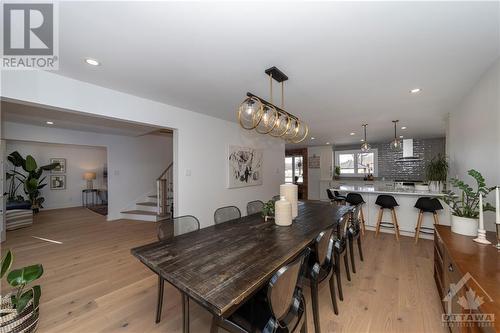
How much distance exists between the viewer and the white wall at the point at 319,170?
330 inches

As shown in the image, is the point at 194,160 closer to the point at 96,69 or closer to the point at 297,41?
the point at 96,69

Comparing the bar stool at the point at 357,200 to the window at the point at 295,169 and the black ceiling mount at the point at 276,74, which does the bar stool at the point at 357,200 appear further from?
the window at the point at 295,169

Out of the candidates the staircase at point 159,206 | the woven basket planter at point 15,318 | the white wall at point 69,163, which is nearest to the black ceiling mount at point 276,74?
the woven basket planter at point 15,318

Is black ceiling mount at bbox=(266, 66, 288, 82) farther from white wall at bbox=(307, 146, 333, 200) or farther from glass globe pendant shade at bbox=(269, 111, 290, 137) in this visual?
white wall at bbox=(307, 146, 333, 200)

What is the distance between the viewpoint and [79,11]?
1290mm

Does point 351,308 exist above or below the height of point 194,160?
below

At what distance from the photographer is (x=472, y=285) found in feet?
3.67

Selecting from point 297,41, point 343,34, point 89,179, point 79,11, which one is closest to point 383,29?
point 343,34

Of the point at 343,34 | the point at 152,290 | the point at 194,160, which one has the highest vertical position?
the point at 343,34

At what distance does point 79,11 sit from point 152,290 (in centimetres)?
256

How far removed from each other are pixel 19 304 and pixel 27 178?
6.31 metres

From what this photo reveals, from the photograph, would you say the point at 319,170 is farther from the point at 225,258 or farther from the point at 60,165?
the point at 60,165

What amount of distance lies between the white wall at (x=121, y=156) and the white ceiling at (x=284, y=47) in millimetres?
3831

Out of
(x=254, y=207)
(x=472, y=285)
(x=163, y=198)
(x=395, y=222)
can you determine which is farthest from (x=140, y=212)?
(x=472, y=285)
